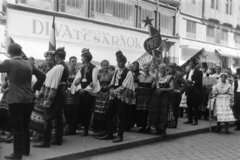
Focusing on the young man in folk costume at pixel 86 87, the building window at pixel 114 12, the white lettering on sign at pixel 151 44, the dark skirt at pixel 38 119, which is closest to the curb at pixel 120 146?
the dark skirt at pixel 38 119

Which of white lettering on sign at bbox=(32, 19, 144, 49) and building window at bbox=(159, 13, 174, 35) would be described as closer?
white lettering on sign at bbox=(32, 19, 144, 49)

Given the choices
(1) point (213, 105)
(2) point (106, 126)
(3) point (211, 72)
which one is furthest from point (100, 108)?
(3) point (211, 72)

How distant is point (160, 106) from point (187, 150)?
5.28ft

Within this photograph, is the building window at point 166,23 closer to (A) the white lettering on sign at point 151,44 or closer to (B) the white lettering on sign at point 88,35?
(B) the white lettering on sign at point 88,35

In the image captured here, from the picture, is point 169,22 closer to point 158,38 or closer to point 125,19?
point 125,19

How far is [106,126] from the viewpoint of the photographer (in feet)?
27.3

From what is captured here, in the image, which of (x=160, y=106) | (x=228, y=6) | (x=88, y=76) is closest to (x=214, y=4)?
(x=228, y=6)

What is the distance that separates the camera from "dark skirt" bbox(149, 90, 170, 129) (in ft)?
28.7

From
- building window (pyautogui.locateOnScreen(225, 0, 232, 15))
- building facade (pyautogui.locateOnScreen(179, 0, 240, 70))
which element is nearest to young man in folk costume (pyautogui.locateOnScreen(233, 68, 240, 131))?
building facade (pyautogui.locateOnScreen(179, 0, 240, 70))

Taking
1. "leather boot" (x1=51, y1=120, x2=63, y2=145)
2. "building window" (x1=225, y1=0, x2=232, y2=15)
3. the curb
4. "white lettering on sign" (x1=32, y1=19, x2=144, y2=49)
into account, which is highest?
"building window" (x1=225, y1=0, x2=232, y2=15)

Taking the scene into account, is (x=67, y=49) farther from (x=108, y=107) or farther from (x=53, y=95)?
(x=53, y=95)

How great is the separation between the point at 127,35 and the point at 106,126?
15.0 metres

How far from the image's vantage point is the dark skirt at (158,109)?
28.7 ft

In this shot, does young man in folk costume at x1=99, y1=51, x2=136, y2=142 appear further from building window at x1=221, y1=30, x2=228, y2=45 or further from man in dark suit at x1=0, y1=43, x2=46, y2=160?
building window at x1=221, y1=30, x2=228, y2=45
